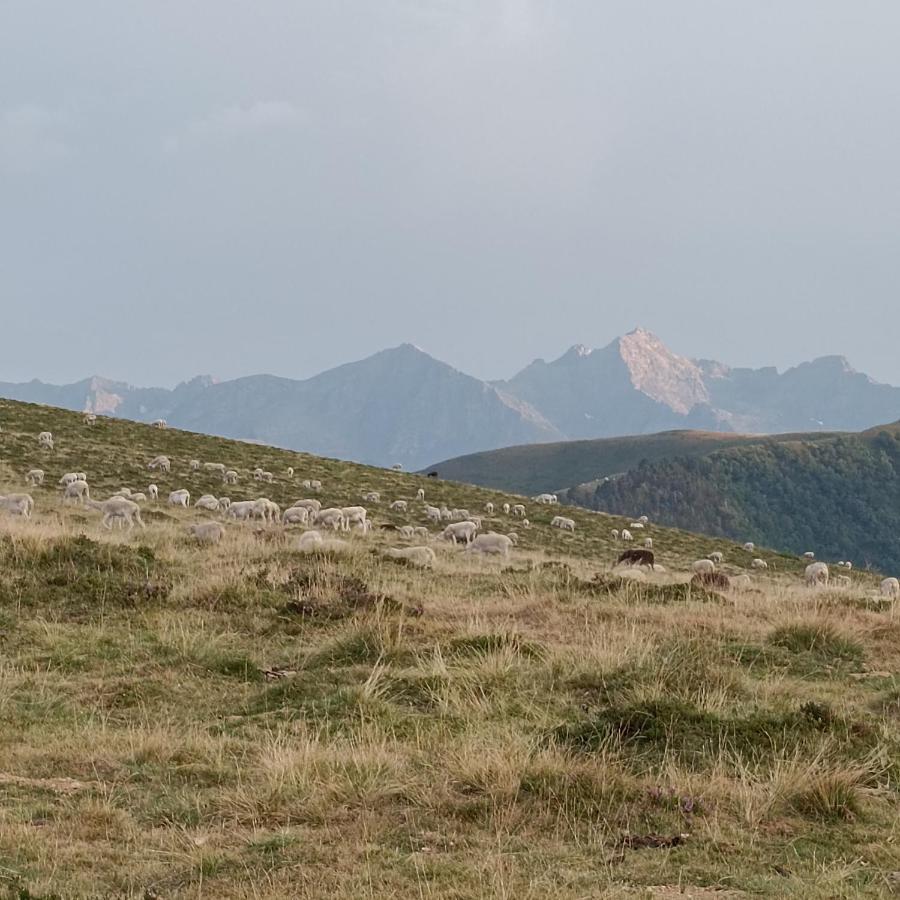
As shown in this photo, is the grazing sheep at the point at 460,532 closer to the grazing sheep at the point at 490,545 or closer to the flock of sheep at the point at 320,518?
the flock of sheep at the point at 320,518

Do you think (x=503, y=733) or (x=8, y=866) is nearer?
(x=8, y=866)

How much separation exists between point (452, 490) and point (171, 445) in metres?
16.5

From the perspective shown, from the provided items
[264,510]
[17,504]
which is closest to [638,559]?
[264,510]

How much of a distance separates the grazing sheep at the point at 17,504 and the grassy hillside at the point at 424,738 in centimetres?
1126

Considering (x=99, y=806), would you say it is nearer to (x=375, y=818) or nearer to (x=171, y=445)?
(x=375, y=818)

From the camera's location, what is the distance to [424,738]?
7539mm

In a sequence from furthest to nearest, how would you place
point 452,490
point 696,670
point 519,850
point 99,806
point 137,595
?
1. point 452,490
2. point 137,595
3. point 696,670
4. point 99,806
5. point 519,850

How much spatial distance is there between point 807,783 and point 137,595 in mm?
9270

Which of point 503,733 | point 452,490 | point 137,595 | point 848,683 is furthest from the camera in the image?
point 452,490

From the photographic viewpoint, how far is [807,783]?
646 centimetres

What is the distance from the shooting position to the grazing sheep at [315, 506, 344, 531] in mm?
30266

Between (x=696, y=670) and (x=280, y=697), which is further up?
(x=696, y=670)

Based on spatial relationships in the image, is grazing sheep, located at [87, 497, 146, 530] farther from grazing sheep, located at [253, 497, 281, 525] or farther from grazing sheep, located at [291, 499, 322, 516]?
grazing sheep, located at [291, 499, 322, 516]

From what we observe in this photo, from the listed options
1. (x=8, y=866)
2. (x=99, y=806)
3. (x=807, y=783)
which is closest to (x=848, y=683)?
(x=807, y=783)
